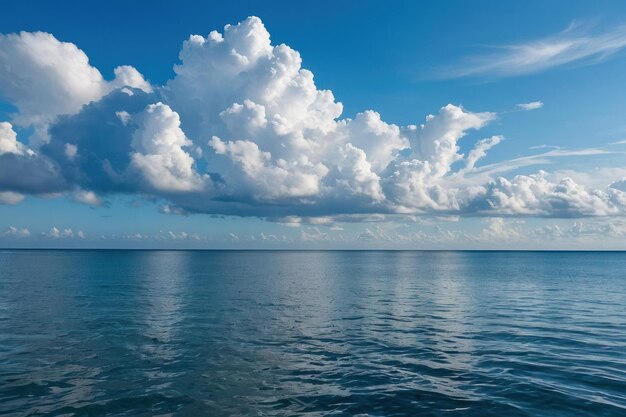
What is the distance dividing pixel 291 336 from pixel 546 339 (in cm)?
2325

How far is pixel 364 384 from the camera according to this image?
85.4ft

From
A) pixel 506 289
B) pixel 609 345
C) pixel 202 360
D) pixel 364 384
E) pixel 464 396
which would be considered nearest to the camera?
pixel 464 396

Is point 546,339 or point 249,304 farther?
point 249,304

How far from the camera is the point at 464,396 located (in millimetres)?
23922

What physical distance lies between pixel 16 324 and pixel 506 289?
83018mm

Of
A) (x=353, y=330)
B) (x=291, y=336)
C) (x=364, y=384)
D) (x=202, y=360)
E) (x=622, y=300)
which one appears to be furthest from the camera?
(x=622, y=300)

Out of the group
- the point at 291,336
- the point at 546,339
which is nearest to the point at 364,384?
the point at 291,336

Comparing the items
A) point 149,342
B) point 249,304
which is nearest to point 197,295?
point 249,304

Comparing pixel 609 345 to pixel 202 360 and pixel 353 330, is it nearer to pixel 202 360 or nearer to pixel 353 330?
pixel 353 330

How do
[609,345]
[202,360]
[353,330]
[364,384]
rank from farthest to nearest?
[353,330], [609,345], [202,360], [364,384]

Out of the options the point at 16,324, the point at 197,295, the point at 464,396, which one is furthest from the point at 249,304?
the point at 464,396

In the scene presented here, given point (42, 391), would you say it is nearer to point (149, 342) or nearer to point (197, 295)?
point (149, 342)

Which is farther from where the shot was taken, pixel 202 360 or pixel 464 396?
pixel 202 360

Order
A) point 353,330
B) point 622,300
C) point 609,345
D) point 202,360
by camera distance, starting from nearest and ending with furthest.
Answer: point 202,360
point 609,345
point 353,330
point 622,300
